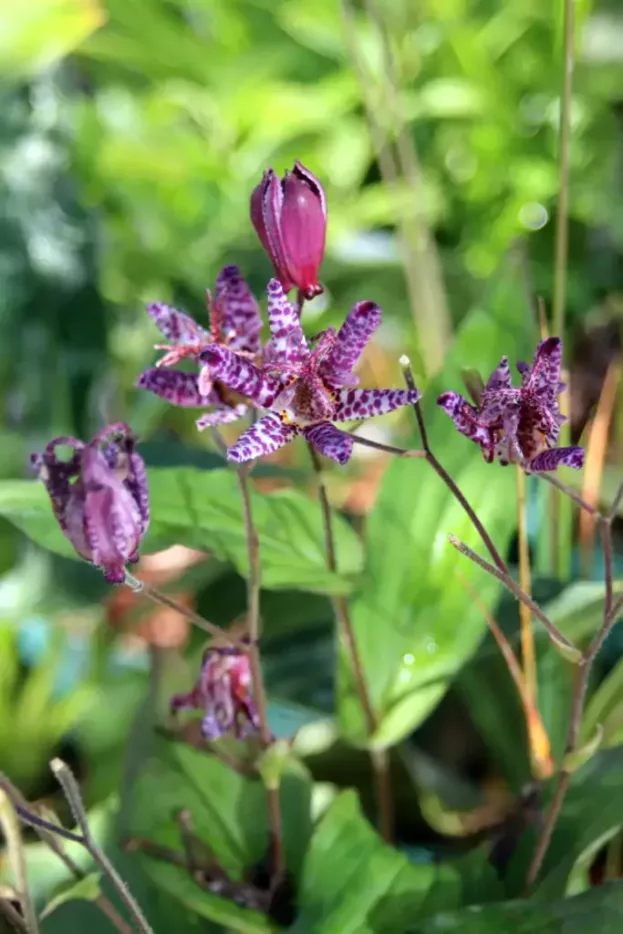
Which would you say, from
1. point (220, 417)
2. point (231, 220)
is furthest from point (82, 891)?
point (231, 220)

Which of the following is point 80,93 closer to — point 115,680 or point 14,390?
point 14,390

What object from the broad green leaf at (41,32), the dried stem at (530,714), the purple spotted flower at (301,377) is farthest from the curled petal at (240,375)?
the broad green leaf at (41,32)

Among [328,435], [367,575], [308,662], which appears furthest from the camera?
[308,662]

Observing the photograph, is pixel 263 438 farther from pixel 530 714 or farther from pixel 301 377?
pixel 530 714

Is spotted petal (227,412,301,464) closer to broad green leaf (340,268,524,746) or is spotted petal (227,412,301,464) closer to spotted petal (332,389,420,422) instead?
spotted petal (332,389,420,422)

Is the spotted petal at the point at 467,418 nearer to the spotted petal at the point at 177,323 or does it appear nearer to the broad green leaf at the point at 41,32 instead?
the spotted petal at the point at 177,323

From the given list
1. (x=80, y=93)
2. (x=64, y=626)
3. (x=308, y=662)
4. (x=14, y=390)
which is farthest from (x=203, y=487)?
(x=80, y=93)
